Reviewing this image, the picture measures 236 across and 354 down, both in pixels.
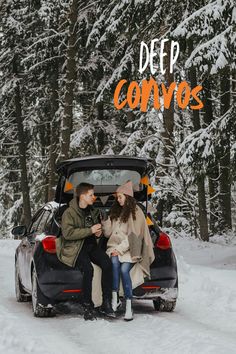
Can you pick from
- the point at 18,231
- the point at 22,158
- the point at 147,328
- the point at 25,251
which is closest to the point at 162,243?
the point at 147,328

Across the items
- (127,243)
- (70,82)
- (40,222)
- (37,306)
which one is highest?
(70,82)

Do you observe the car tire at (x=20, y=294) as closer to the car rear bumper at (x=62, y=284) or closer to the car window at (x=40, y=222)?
the car window at (x=40, y=222)

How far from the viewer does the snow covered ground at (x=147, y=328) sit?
21.4 ft

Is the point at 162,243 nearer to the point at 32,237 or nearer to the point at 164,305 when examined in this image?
the point at 164,305

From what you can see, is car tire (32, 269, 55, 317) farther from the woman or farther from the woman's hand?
the woman's hand

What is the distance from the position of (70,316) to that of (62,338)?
1.66 m

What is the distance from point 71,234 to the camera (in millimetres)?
8398

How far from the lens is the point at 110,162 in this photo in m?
9.23

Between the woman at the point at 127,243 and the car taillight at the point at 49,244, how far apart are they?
68 cm

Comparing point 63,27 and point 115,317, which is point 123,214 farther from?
point 63,27

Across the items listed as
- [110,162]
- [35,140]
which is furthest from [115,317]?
[35,140]

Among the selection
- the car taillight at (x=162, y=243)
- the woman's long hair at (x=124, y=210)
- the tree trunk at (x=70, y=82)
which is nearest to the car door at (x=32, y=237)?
the woman's long hair at (x=124, y=210)

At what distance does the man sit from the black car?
0.40ft

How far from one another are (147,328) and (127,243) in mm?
1352
